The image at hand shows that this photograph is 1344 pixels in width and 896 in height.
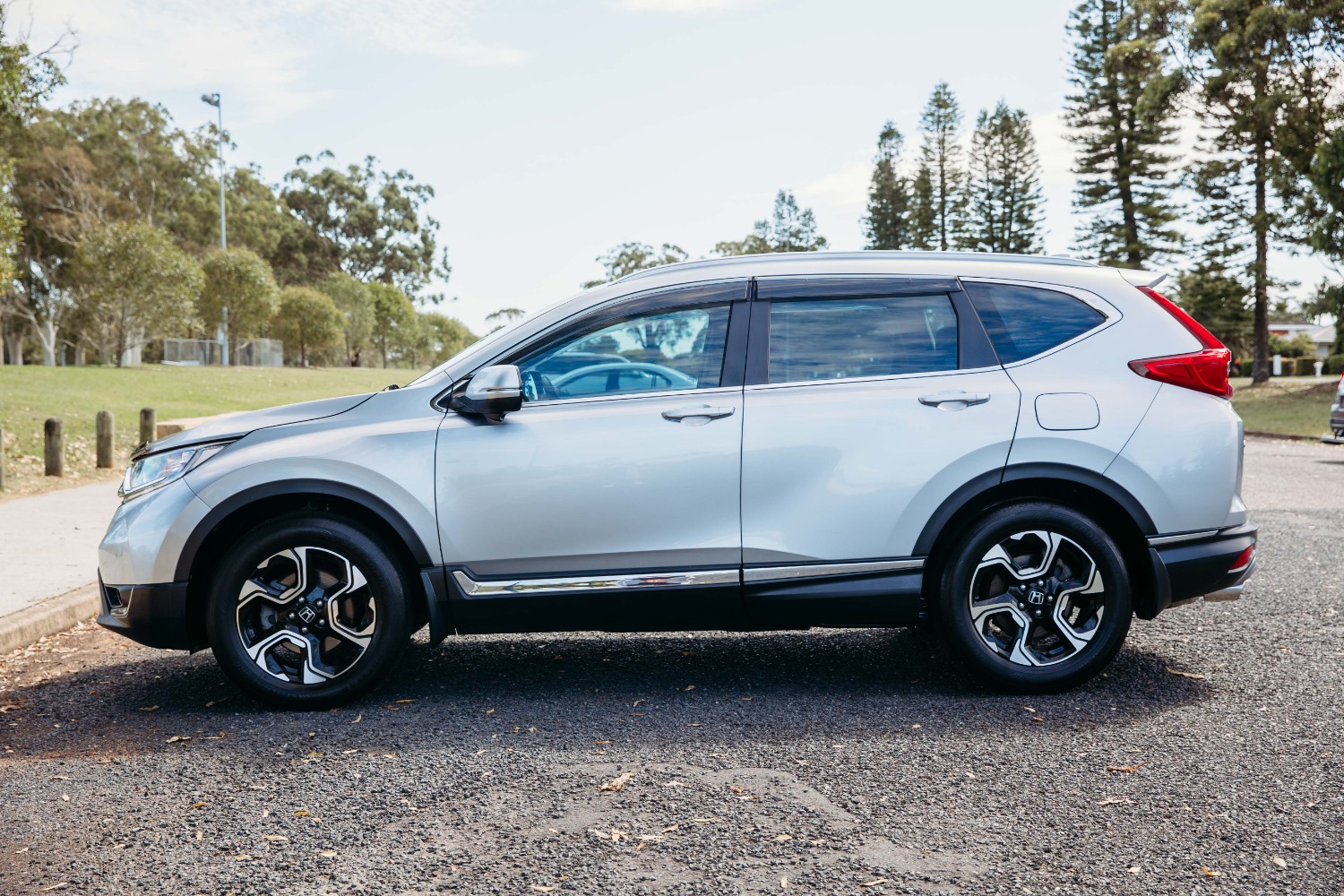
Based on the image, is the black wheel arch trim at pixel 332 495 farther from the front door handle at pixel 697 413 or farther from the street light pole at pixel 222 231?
the street light pole at pixel 222 231

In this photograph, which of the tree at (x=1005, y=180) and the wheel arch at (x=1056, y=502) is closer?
the wheel arch at (x=1056, y=502)

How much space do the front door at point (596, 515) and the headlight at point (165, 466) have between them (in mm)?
1041

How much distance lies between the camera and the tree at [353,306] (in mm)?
69188

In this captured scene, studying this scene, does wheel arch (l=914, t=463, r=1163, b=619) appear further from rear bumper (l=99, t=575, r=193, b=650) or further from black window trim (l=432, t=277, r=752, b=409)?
rear bumper (l=99, t=575, r=193, b=650)

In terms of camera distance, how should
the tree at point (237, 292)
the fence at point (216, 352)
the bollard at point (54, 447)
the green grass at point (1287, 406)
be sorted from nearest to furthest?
the bollard at point (54, 447) → the green grass at point (1287, 406) → the tree at point (237, 292) → the fence at point (216, 352)

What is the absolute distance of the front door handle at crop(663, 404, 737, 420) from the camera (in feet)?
15.5

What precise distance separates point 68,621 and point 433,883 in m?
4.63

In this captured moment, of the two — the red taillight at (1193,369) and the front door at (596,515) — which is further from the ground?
the red taillight at (1193,369)

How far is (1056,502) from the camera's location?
16.0 feet

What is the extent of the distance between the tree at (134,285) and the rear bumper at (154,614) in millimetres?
37506

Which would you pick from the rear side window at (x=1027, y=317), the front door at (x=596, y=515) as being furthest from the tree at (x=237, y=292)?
the rear side window at (x=1027, y=317)

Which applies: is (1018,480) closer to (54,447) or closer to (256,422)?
(256,422)

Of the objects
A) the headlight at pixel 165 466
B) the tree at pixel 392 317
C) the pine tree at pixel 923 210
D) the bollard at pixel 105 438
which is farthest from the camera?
the tree at pixel 392 317

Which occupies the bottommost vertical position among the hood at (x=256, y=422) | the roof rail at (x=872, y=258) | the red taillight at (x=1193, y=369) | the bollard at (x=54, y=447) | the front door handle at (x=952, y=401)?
the bollard at (x=54, y=447)
